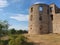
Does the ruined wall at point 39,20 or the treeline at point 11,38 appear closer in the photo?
the treeline at point 11,38

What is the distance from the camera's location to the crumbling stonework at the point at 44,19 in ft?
170

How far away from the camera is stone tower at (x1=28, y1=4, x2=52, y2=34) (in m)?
51.9

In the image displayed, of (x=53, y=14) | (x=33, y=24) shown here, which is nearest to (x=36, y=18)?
(x=33, y=24)

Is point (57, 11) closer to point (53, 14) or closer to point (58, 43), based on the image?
point (53, 14)

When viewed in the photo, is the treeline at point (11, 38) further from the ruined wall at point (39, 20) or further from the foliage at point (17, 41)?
the ruined wall at point (39, 20)

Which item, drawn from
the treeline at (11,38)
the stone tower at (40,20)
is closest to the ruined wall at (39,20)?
the stone tower at (40,20)

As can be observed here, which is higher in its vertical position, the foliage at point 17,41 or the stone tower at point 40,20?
the stone tower at point 40,20

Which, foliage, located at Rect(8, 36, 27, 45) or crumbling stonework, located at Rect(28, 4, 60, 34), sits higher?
crumbling stonework, located at Rect(28, 4, 60, 34)

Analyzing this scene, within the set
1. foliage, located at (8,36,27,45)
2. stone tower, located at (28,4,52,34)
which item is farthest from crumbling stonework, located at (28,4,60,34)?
foliage, located at (8,36,27,45)

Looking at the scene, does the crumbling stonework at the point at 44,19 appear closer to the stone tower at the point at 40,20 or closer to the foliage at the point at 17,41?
the stone tower at the point at 40,20

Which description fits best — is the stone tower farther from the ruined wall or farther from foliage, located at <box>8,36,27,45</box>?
foliage, located at <box>8,36,27,45</box>

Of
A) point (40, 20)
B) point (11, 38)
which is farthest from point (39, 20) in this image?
point (11, 38)

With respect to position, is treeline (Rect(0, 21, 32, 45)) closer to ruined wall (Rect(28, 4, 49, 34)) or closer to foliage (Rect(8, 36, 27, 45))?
foliage (Rect(8, 36, 27, 45))

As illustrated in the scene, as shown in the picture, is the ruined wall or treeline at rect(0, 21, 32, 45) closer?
treeline at rect(0, 21, 32, 45)
